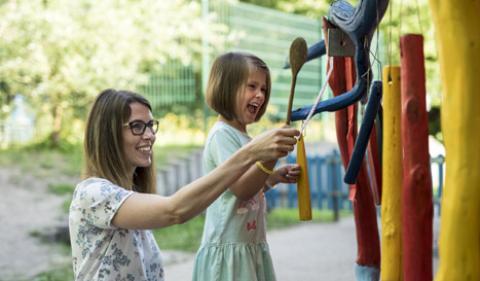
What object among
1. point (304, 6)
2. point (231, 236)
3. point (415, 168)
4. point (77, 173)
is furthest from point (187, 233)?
point (304, 6)

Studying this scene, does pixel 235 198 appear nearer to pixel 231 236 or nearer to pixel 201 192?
pixel 231 236

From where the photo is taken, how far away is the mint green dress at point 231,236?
245cm

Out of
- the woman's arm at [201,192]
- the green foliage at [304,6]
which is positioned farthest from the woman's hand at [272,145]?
the green foliage at [304,6]

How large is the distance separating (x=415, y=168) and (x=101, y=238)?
2.83ft

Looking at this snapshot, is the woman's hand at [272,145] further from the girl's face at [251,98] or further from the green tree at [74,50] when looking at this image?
the green tree at [74,50]

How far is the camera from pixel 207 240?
2520mm

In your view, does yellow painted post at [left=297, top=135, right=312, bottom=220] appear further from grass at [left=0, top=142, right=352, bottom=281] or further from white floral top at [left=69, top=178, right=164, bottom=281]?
grass at [left=0, top=142, right=352, bottom=281]

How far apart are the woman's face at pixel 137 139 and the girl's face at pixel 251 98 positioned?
34 cm

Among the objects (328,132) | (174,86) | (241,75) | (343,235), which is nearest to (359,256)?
(241,75)

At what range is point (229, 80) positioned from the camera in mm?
2512

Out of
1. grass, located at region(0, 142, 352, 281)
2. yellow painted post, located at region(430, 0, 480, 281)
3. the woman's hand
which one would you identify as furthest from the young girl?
grass, located at region(0, 142, 352, 281)

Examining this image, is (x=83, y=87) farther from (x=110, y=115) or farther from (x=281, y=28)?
(x=110, y=115)

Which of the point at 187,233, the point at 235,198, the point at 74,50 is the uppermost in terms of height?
the point at 74,50

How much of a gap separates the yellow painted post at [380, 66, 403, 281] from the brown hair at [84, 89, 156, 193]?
0.76m
